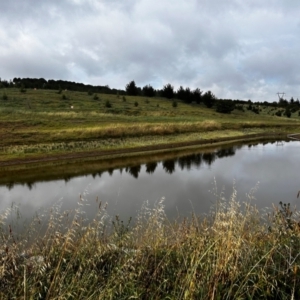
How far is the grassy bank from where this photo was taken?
2862 cm

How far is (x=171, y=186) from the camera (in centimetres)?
1616

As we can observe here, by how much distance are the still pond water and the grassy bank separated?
8541 mm

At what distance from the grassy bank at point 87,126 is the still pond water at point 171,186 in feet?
28.0

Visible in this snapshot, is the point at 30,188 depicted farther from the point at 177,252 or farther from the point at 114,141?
the point at 114,141

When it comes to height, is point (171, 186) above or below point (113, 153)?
below

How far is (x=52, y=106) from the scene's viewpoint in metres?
48.1

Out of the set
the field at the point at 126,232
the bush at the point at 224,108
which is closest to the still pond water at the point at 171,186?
the field at the point at 126,232

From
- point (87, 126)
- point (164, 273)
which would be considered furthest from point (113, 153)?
point (164, 273)

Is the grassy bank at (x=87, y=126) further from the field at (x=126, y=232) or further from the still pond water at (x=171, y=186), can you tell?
the still pond water at (x=171, y=186)

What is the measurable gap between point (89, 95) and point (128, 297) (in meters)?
61.1

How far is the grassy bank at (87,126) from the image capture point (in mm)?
28625

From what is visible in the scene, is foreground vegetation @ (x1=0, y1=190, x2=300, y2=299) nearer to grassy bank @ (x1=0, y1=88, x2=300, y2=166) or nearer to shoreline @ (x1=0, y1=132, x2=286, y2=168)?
shoreline @ (x1=0, y1=132, x2=286, y2=168)

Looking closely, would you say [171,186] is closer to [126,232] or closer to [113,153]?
[126,232]

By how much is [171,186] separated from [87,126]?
71.2 feet
